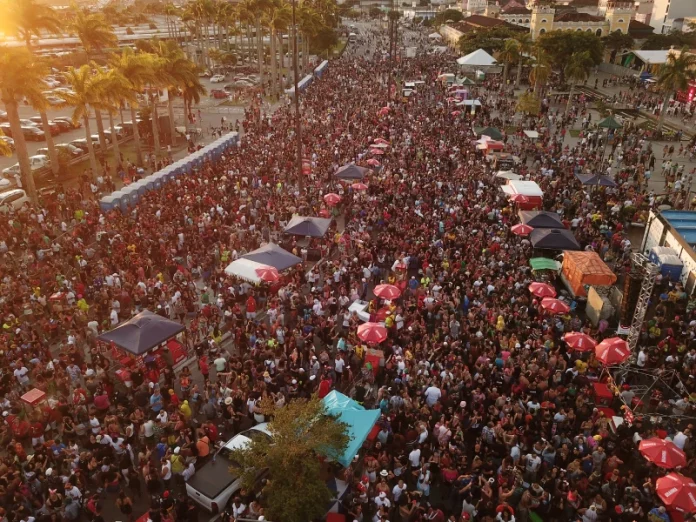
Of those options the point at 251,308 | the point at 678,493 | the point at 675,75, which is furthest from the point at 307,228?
the point at 675,75

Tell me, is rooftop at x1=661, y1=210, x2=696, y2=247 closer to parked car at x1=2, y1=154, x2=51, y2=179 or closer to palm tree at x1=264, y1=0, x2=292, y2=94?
parked car at x1=2, y1=154, x2=51, y2=179

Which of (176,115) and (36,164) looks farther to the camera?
(176,115)

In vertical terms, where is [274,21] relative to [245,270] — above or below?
above

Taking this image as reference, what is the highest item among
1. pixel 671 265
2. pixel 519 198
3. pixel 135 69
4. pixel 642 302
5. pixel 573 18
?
pixel 573 18

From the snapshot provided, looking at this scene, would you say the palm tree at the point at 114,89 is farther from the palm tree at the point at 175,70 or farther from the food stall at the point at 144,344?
the food stall at the point at 144,344

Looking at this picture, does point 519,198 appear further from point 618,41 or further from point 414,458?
point 618,41

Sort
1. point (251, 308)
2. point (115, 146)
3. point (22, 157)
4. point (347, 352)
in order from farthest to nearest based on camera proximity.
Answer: point (115, 146) < point (22, 157) < point (251, 308) < point (347, 352)

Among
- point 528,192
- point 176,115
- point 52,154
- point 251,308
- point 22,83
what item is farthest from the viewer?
point 176,115

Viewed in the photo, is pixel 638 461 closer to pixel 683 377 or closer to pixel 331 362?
pixel 683 377
